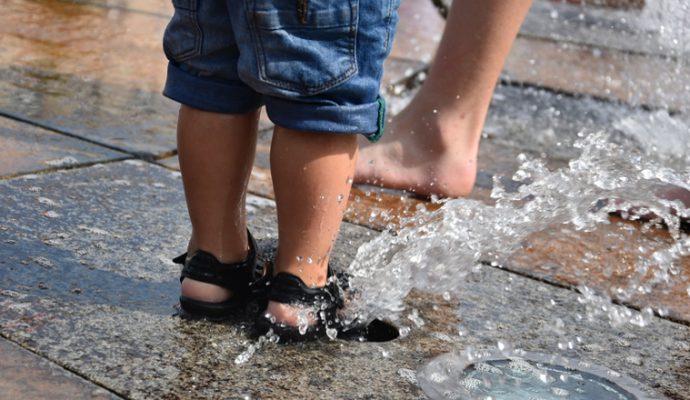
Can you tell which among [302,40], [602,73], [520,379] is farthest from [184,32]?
[602,73]

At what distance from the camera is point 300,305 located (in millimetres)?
1606

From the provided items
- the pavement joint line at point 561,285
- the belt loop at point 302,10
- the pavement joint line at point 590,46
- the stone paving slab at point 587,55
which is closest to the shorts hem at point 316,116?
the belt loop at point 302,10

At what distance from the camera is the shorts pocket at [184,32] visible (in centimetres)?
156

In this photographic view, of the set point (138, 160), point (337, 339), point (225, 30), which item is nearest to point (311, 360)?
point (337, 339)

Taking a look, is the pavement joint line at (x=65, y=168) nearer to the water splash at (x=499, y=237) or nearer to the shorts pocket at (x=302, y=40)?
the water splash at (x=499, y=237)

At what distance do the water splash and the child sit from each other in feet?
0.52

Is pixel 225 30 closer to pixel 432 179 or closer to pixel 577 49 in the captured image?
pixel 432 179

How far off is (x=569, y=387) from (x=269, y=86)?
65 centimetres

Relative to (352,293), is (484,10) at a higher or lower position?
higher

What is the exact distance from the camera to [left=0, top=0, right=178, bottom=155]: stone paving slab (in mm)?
2605

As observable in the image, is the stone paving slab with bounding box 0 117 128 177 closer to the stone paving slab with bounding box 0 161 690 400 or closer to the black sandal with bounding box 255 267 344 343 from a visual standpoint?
the stone paving slab with bounding box 0 161 690 400

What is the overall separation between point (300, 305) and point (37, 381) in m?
0.44

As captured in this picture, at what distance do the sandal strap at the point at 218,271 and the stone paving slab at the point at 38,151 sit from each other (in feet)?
2.14

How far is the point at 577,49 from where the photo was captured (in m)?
4.93
